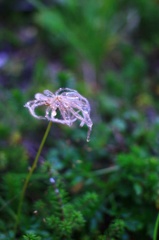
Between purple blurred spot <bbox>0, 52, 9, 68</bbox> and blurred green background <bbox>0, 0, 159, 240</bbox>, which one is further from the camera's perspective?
purple blurred spot <bbox>0, 52, 9, 68</bbox>

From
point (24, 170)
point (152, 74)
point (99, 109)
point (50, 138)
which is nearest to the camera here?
point (24, 170)

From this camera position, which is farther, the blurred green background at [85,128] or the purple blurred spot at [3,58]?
the purple blurred spot at [3,58]

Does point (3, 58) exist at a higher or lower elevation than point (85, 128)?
higher

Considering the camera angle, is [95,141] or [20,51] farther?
[20,51]

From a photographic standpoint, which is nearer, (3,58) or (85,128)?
(85,128)

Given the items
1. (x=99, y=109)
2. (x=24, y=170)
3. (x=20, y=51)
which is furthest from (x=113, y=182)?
(x=20, y=51)

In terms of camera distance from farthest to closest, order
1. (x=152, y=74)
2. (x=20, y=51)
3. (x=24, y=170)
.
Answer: (x=20, y=51), (x=152, y=74), (x=24, y=170)

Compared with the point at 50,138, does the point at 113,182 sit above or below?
below

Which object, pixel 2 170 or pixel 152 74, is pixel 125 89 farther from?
pixel 2 170
